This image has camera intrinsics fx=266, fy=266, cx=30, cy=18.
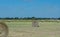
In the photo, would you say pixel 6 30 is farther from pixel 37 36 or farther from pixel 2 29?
pixel 37 36

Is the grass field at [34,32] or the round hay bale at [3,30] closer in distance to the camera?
the round hay bale at [3,30]

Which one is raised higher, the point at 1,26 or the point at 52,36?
the point at 1,26

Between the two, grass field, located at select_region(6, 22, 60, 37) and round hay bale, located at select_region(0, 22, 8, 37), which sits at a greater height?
round hay bale, located at select_region(0, 22, 8, 37)

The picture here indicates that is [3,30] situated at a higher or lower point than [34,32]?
higher

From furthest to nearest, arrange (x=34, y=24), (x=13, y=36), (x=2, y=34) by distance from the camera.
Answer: (x=34, y=24)
(x=13, y=36)
(x=2, y=34)

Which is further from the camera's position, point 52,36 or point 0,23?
point 52,36

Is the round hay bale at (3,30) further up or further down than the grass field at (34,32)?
further up

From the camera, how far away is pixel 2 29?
18.1m

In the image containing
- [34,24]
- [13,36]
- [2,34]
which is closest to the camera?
[2,34]

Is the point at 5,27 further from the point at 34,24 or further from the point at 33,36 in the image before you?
the point at 34,24

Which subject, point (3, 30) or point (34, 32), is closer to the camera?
point (3, 30)

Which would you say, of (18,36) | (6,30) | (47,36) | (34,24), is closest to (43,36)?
(47,36)

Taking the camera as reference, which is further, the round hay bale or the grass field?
the grass field

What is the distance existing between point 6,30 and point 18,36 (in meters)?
2.78
